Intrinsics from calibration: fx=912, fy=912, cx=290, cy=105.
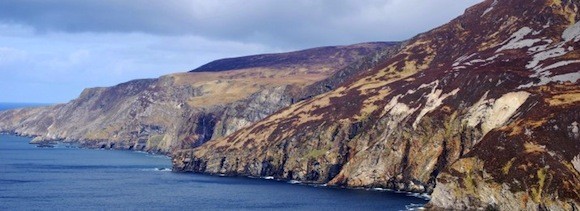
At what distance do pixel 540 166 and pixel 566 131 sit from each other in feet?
44.0

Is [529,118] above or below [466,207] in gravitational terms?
above

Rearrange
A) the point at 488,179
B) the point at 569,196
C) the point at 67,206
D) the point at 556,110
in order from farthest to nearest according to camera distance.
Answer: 1. the point at 67,206
2. the point at 556,110
3. the point at 488,179
4. the point at 569,196

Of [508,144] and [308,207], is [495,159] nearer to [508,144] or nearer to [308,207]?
[508,144]

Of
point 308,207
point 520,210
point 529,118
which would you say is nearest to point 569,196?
point 520,210

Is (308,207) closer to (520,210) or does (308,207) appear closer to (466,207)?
(466,207)

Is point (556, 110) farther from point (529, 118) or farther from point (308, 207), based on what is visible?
point (308, 207)

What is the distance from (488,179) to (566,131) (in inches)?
737

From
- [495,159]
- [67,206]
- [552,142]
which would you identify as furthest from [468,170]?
[67,206]

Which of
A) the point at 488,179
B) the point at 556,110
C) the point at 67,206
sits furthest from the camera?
the point at 67,206

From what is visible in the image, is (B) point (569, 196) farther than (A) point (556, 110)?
No

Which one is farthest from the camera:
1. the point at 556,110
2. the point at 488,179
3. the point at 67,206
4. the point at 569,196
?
the point at 67,206

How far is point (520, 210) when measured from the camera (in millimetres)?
161625

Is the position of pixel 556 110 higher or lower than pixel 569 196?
higher

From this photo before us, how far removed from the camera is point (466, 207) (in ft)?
569
